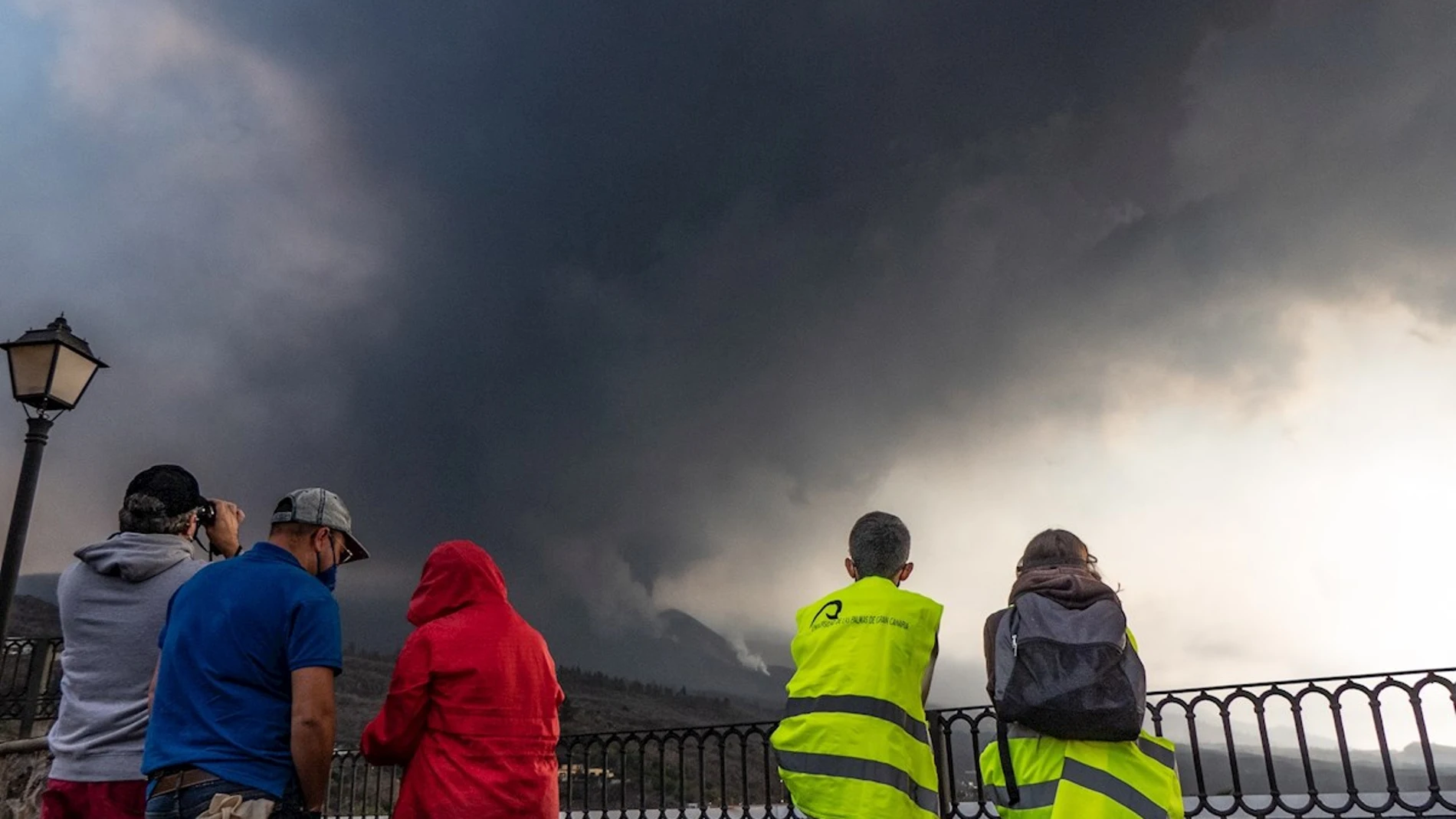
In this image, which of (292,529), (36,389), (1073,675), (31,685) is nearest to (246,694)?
(292,529)

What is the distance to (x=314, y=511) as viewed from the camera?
3.34 meters

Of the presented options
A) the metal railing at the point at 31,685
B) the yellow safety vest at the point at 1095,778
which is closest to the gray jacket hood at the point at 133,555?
the yellow safety vest at the point at 1095,778

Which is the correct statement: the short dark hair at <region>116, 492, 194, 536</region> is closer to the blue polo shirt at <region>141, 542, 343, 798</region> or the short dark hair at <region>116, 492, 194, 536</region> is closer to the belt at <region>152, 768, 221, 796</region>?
the blue polo shirt at <region>141, 542, 343, 798</region>

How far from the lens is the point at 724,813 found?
7805mm

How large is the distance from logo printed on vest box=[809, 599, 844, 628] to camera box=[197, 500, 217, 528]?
2618mm

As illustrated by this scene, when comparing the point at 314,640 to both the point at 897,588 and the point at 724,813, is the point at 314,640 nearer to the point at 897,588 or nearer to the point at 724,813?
the point at 897,588

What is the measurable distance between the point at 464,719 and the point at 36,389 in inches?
243

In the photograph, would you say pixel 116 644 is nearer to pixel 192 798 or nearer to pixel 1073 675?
pixel 192 798

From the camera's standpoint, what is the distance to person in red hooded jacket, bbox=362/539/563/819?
3244 mm

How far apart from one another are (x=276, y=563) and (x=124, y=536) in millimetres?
882

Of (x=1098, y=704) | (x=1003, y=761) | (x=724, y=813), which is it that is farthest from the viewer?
(x=724, y=813)

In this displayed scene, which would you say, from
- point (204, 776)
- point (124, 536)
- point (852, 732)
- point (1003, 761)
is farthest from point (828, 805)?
point (124, 536)

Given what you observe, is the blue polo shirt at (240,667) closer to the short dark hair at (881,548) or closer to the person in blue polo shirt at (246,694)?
the person in blue polo shirt at (246,694)

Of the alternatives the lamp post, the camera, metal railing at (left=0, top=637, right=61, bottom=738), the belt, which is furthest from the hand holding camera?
metal railing at (left=0, top=637, right=61, bottom=738)
